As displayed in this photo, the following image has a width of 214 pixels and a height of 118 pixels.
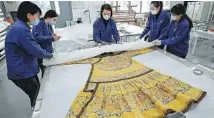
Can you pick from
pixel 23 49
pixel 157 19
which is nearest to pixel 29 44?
pixel 23 49

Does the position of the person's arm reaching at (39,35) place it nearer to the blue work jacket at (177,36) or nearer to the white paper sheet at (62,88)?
the white paper sheet at (62,88)

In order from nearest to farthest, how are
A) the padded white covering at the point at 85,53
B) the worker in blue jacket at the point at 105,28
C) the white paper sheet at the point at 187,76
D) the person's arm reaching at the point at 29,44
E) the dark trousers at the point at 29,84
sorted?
the white paper sheet at the point at 187,76, the person's arm reaching at the point at 29,44, the dark trousers at the point at 29,84, the padded white covering at the point at 85,53, the worker in blue jacket at the point at 105,28

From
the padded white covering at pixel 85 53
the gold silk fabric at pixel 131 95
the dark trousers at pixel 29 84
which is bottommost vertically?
the dark trousers at pixel 29 84

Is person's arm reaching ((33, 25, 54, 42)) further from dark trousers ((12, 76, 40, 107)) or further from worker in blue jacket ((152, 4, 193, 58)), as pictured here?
worker in blue jacket ((152, 4, 193, 58))

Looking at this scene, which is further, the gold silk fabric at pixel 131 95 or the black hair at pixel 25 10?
the black hair at pixel 25 10

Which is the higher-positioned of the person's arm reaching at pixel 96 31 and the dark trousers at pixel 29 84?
the person's arm reaching at pixel 96 31

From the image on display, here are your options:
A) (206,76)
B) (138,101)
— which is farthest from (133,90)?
(206,76)

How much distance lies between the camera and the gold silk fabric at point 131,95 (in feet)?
2.94

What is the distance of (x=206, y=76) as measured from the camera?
1.28 m

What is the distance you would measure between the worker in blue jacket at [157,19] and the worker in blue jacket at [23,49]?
1338 mm

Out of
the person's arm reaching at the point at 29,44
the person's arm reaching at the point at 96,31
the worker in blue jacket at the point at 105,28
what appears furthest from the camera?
the person's arm reaching at the point at 96,31

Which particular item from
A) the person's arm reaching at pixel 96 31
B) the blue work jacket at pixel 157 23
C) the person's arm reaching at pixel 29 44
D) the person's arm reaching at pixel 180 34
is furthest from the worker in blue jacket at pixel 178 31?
the person's arm reaching at pixel 29 44

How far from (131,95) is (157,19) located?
1.36m

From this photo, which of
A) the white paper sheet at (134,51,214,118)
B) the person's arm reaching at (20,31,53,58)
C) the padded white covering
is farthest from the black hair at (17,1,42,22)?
the white paper sheet at (134,51,214,118)
